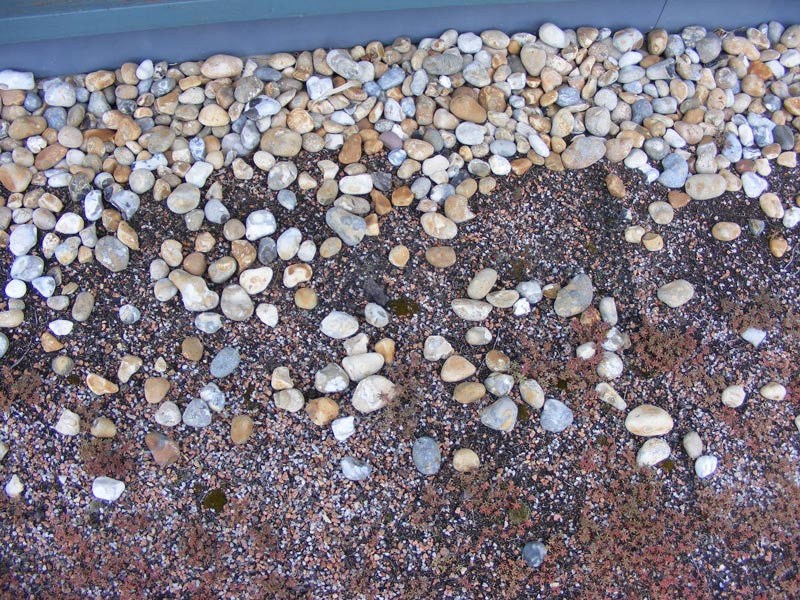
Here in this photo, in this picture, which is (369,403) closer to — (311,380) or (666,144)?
(311,380)

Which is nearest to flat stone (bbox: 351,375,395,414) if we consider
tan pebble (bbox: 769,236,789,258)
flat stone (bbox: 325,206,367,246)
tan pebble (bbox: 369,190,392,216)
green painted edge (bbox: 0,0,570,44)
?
flat stone (bbox: 325,206,367,246)

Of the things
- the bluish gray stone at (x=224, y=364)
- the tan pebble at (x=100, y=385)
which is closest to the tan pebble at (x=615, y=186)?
the bluish gray stone at (x=224, y=364)

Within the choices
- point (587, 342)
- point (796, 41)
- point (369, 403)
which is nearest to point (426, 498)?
point (369, 403)

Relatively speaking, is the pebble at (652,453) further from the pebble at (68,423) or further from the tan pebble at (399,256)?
the pebble at (68,423)

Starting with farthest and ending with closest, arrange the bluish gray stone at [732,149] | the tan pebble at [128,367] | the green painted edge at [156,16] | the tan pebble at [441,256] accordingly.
A: the bluish gray stone at [732,149] → the tan pebble at [441,256] → the tan pebble at [128,367] → the green painted edge at [156,16]

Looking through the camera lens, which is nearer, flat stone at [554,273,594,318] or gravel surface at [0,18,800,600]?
gravel surface at [0,18,800,600]

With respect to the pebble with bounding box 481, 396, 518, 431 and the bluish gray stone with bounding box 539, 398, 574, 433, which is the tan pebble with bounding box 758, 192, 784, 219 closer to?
the bluish gray stone with bounding box 539, 398, 574, 433

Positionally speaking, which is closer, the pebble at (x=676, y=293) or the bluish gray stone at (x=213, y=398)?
the bluish gray stone at (x=213, y=398)
